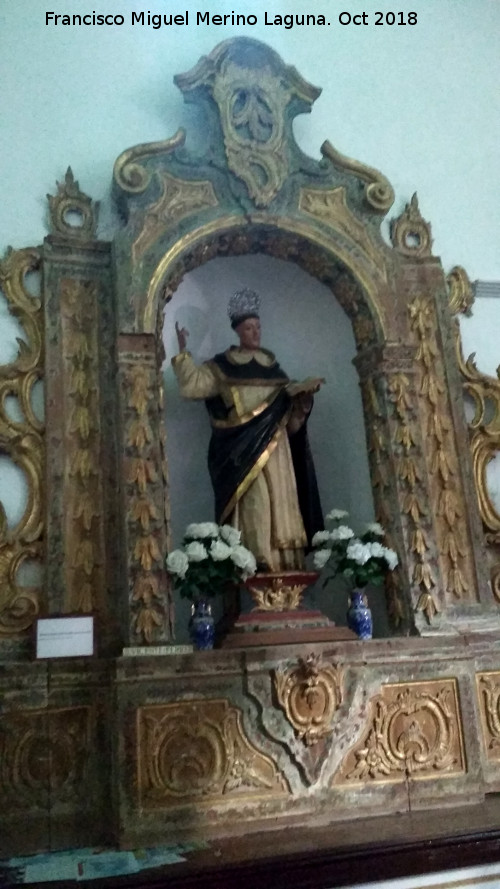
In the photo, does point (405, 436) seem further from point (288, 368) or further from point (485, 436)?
point (288, 368)

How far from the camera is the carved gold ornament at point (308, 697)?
10.2 feet

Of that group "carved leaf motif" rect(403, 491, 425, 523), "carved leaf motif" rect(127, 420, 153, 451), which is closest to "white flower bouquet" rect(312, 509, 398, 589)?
"carved leaf motif" rect(403, 491, 425, 523)

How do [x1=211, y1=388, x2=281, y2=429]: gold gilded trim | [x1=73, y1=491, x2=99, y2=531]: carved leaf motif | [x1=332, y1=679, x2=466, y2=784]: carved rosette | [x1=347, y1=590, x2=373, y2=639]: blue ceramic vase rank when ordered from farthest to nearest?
[x1=211, y1=388, x2=281, y2=429]: gold gilded trim, [x1=347, y1=590, x2=373, y2=639]: blue ceramic vase, [x1=73, y1=491, x2=99, y2=531]: carved leaf motif, [x1=332, y1=679, x2=466, y2=784]: carved rosette

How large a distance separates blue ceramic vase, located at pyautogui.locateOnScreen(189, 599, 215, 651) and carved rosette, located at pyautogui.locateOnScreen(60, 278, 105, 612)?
0.43 meters

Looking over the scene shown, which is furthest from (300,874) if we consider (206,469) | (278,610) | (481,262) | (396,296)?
(481,262)

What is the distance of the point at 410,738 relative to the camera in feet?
10.8

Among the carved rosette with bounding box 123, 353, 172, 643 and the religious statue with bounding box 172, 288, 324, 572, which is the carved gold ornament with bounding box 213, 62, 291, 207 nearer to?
the religious statue with bounding box 172, 288, 324, 572

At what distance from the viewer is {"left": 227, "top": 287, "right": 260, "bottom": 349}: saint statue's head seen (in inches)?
160

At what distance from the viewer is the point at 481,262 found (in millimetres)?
4559

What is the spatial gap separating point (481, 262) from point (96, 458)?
8.35 feet

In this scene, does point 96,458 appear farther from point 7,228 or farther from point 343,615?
point 343,615

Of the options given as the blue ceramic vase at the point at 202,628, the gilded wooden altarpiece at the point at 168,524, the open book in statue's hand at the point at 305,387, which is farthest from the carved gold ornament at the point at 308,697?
the open book in statue's hand at the point at 305,387

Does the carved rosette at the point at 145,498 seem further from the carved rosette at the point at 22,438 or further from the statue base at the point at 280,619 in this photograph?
the carved rosette at the point at 22,438

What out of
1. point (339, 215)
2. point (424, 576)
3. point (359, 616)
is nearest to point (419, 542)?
point (424, 576)
